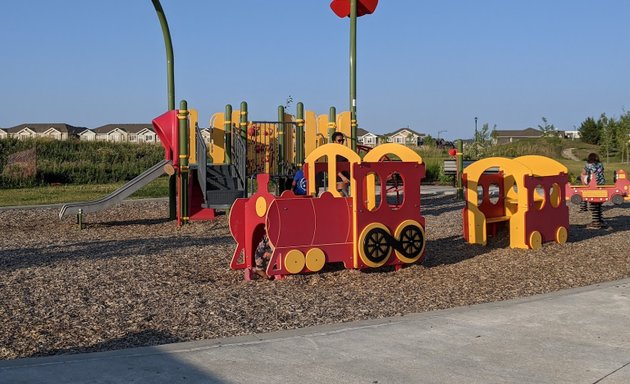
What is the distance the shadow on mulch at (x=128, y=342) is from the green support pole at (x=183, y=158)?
30.0 feet

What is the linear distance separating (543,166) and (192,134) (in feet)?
24.9

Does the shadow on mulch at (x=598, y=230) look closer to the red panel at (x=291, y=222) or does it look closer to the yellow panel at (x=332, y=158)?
the yellow panel at (x=332, y=158)

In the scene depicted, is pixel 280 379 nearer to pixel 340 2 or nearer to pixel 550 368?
pixel 550 368

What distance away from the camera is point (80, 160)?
3547 centimetres

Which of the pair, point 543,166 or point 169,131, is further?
point 169,131

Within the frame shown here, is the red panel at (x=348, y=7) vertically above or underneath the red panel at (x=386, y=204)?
above

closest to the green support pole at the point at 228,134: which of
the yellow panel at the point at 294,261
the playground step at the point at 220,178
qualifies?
the playground step at the point at 220,178

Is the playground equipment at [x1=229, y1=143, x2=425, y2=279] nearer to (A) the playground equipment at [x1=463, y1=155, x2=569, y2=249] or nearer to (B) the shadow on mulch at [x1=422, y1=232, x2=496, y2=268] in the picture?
(B) the shadow on mulch at [x1=422, y1=232, x2=496, y2=268]

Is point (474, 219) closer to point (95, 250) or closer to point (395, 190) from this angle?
point (395, 190)

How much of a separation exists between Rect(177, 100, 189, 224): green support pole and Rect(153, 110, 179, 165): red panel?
19 centimetres

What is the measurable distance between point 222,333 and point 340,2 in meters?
11.8

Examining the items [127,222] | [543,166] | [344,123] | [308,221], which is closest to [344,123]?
[344,123]

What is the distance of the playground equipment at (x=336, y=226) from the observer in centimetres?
866

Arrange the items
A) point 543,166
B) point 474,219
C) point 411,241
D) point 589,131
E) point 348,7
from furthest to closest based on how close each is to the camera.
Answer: point 589,131 < point 348,7 < point 543,166 < point 474,219 < point 411,241
